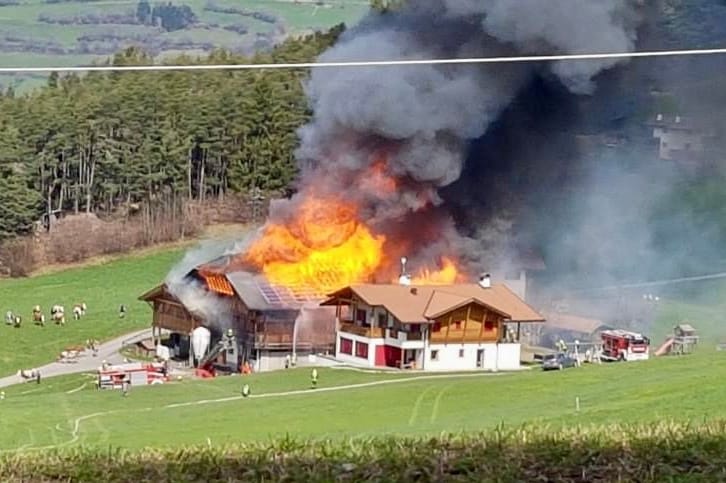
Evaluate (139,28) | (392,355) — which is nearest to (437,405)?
(392,355)

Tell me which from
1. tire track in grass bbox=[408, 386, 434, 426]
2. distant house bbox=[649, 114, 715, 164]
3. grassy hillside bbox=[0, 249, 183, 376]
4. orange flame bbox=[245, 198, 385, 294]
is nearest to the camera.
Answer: tire track in grass bbox=[408, 386, 434, 426]

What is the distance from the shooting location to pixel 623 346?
47.7ft

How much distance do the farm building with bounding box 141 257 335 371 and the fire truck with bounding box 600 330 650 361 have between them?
291 cm

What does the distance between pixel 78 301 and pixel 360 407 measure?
40.6 ft

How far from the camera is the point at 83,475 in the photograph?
3.04 m

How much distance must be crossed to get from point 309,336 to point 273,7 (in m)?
14.5

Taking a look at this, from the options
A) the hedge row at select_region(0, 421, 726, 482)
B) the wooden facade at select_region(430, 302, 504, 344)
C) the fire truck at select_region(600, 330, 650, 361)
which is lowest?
the fire truck at select_region(600, 330, 650, 361)

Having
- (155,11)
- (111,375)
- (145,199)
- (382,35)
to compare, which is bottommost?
(111,375)

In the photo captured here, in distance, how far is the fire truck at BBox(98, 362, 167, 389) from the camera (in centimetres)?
1197

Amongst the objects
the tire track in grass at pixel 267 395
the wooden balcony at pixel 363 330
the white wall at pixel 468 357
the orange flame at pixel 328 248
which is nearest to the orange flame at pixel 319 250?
the orange flame at pixel 328 248

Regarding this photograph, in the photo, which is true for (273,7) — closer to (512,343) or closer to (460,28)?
(460,28)

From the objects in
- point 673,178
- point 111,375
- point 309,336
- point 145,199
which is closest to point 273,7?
point 145,199

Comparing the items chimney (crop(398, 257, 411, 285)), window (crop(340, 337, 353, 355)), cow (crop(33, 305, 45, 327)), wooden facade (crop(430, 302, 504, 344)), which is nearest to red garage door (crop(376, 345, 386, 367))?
wooden facade (crop(430, 302, 504, 344))

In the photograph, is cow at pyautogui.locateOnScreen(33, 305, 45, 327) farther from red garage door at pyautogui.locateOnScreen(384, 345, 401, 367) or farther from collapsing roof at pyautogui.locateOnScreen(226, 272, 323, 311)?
red garage door at pyautogui.locateOnScreen(384, 345, 401, 367)
